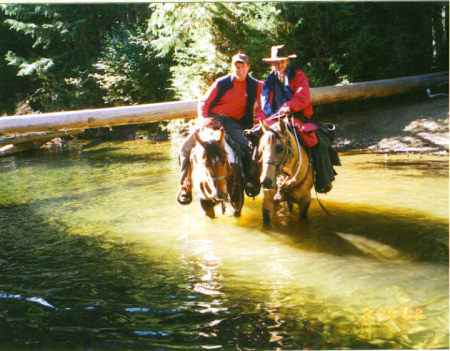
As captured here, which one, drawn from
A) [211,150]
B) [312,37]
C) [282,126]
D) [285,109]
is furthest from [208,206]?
[312,37]

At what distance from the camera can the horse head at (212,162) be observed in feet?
15.4

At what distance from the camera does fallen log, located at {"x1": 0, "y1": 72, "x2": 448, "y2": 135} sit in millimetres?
7465

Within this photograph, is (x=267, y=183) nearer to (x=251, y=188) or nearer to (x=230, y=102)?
(x=251, y=188)

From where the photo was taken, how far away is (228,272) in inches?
169

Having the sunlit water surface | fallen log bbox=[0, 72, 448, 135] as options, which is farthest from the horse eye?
fallen log bbox=[0, 72, 448, 135]

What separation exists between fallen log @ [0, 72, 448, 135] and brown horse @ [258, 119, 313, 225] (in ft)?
13.4

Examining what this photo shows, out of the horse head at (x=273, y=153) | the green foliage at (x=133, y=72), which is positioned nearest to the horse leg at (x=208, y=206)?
→ the horse head at (x=273, y=153)

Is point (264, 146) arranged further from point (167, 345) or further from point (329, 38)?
point (329, 38)

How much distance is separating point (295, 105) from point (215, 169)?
62.2 inches

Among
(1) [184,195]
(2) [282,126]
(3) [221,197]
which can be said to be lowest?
(1) [184,195]

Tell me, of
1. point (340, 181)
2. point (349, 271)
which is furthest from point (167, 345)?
point (340, 181)

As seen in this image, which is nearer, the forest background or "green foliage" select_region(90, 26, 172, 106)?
the forest background

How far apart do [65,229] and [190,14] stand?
9.16 metres

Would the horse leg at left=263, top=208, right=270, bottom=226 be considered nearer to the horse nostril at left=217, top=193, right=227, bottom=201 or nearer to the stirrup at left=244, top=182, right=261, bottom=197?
the stirrup at left=244, top=182, right=261, bottom=197
